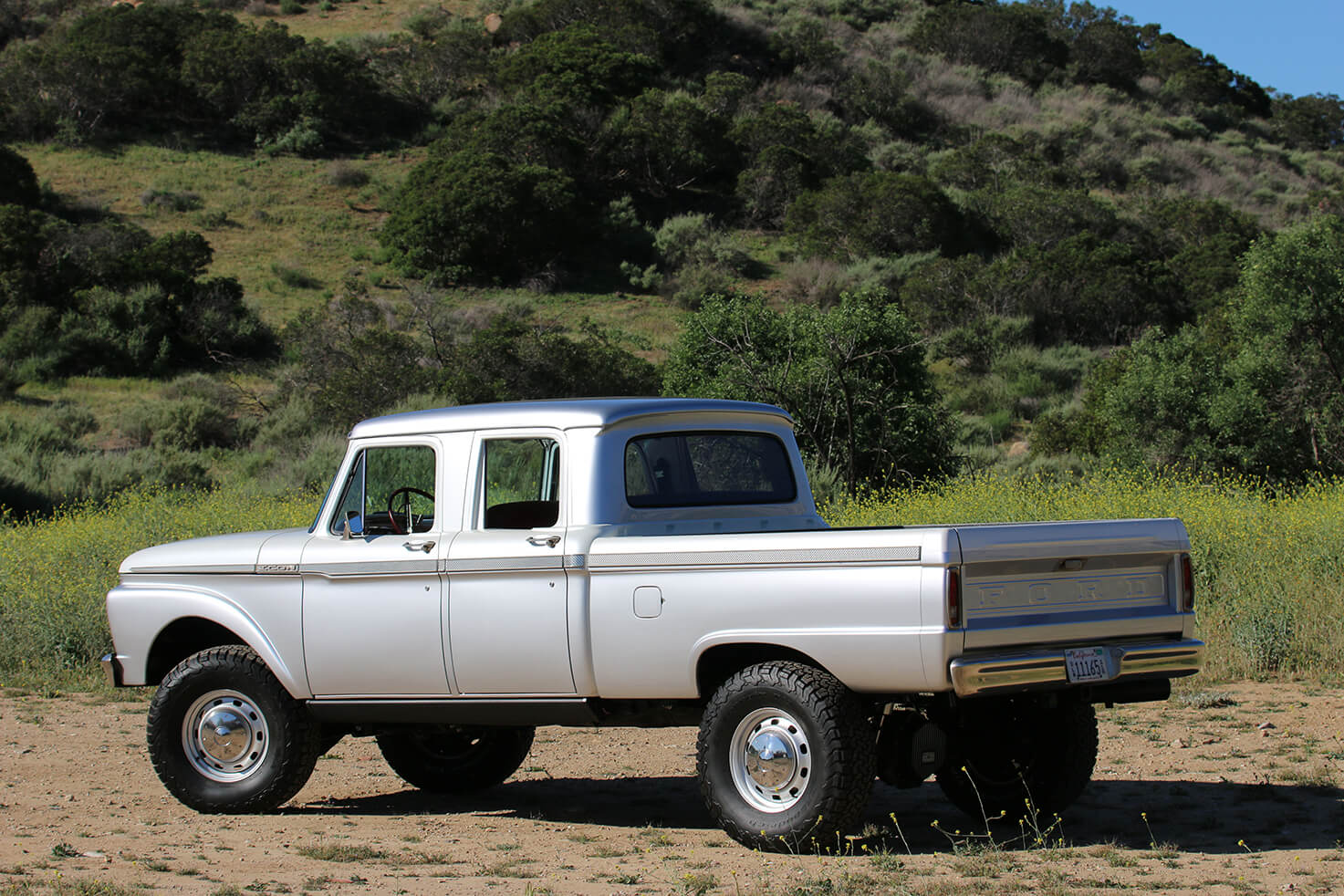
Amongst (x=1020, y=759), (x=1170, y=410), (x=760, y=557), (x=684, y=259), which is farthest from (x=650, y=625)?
(x=684, y=259)

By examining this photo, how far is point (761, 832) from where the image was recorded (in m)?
6.07

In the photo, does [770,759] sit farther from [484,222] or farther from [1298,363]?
[484,222]

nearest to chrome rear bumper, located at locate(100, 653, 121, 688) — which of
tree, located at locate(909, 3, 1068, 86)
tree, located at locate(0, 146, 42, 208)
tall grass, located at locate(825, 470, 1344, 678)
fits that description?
tall grass, located at locate(825, 470, 1344, 678)

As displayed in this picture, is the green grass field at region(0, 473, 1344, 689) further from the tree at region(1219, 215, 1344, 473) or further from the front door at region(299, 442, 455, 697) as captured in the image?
the front door at region(299, 442, 455, 697)

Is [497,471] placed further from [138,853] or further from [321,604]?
[138,853]

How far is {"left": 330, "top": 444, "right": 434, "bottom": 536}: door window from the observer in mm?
7262

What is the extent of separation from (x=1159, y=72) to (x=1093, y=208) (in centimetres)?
3125

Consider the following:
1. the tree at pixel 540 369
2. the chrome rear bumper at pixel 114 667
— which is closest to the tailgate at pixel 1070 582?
the chrome rear bumper at pixel 114 667

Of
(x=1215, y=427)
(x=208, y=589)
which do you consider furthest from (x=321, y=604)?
(x=1215, y=427)

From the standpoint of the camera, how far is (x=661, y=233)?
151 feet

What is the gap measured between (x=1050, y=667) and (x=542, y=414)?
8.84 ft

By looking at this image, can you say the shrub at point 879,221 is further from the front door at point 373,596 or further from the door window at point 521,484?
the door window at point 521,484

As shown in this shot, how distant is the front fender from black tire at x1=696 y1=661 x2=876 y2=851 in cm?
241

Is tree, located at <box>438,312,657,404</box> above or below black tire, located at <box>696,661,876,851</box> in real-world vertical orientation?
above
